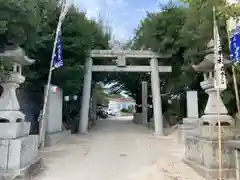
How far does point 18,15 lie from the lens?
22.8ft

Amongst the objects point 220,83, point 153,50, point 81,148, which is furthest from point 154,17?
point 220,83

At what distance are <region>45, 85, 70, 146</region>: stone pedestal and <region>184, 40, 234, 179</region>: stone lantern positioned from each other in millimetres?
5995

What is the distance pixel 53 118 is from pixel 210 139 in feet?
25.2

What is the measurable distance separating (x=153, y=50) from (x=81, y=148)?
779 cm

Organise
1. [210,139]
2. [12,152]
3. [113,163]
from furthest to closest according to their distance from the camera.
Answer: [113,163], [210,139], [12,152]

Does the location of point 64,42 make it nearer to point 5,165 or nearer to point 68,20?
point 68,20

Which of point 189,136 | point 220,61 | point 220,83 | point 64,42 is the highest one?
point 64,42

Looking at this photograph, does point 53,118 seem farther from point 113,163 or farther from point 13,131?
point 13,131

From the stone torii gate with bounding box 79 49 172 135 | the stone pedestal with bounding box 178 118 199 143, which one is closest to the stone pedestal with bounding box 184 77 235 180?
the stone pedestal with bounding box 178 118 199 143

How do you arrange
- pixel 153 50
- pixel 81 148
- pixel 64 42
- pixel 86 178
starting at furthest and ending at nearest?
pixel 153 50 < pixel 64 42 < pixel 81 148 < pixel 86 178

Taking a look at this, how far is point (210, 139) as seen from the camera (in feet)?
20.5

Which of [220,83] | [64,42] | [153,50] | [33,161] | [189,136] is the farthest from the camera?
[153,50]

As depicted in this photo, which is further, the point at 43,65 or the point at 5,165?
the point at 43,65

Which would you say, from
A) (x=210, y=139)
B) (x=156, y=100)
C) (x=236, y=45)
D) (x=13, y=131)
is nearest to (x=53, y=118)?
(x=156, y=100)
